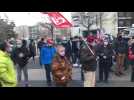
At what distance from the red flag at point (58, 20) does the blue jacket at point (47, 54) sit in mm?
887

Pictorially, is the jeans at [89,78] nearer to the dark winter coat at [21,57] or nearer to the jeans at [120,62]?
the jeans at [120,62]

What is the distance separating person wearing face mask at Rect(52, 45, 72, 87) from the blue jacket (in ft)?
2.31

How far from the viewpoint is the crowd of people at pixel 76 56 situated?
21.3 ft

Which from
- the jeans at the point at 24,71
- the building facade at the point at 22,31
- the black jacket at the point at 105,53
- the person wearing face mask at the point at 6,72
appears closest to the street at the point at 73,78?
the jeans at the point at 24,71

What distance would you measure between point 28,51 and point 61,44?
731 mm

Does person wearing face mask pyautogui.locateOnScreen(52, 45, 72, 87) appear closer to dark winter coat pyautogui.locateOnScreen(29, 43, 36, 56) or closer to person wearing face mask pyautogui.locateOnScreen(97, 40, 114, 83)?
dark winter coat pyautogui.locateOnScreen(29, 43, 36, 56)

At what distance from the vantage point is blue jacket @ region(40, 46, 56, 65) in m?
7.33

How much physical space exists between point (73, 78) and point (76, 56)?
508 millimetres

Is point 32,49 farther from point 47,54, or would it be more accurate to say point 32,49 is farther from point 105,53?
point 105,53

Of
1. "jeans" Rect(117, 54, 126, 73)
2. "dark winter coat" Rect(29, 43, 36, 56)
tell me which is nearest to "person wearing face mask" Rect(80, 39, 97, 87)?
"jeans" Rect(117, 54, 126, 73)

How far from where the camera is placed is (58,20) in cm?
→ 626

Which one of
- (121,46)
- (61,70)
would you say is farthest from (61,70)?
(121,46)
